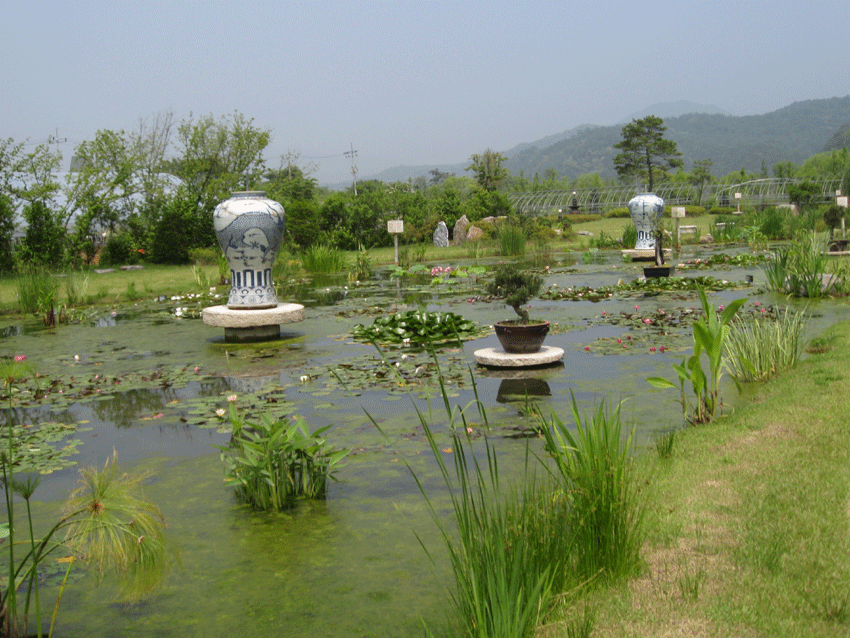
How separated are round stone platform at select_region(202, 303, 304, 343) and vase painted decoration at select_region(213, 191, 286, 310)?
23 cm

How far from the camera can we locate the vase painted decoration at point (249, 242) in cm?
1023

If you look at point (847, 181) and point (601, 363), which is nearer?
point (601, 363)

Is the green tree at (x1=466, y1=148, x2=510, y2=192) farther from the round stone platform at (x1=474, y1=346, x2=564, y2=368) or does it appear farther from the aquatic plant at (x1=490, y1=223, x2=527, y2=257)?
the round stone platform at (x1=474, y1=346, x2=564, y2=368)

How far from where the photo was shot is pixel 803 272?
12047 millimetres

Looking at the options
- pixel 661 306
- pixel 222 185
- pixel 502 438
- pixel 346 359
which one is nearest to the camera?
pixel 502 438

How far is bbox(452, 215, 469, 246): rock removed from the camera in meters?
31.2

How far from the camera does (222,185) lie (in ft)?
95.0

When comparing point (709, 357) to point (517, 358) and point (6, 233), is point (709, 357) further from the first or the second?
point (6, 233)

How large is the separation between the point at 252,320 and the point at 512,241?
16258mm

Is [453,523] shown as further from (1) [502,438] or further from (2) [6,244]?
(2) [6,244]

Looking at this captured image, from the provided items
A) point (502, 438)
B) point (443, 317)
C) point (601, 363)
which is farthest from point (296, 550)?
point (443, 317)

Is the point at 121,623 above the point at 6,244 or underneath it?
underneath

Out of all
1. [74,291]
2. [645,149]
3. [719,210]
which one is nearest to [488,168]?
[719,210]

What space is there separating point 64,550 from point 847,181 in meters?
45.2
